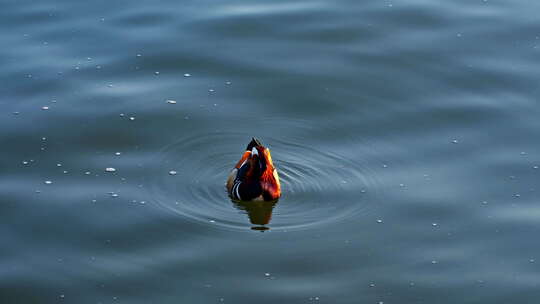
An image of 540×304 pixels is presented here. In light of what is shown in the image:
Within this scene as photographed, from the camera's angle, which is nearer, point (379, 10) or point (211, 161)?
point (211, 161)

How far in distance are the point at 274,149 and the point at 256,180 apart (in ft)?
4.78

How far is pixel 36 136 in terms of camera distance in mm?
→ 17641

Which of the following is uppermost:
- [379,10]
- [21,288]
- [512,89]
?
[379,10]

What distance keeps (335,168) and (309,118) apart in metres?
1.74

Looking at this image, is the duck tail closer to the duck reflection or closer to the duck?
the duck

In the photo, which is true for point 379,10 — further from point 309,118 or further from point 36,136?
point 36,136

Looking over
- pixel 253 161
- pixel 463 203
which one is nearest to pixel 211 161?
pixel 253 161

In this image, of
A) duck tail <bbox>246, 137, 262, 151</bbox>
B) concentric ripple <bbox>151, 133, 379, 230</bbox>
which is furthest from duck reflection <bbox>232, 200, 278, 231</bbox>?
duck tail <bbox>246, 137, 262, 151</bbox>

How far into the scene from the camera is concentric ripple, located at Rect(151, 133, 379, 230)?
15.8 metres

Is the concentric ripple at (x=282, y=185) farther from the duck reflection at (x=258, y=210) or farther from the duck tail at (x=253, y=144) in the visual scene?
the duck tail at (x=253, y=144)

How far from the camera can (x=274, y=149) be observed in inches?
688

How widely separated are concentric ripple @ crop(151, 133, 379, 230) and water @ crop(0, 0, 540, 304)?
1.4 inches

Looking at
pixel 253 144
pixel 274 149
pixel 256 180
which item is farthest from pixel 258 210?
pixel 274 149

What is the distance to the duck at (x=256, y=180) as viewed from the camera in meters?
16.2
